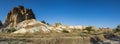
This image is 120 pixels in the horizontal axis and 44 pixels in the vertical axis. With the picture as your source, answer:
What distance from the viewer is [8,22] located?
130 m

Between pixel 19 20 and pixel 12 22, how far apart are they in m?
5.24

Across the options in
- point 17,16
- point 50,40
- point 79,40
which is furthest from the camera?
point 17,16

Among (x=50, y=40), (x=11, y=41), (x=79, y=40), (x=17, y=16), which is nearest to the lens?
(x=11, y=41)

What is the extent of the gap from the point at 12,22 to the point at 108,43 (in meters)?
92.0

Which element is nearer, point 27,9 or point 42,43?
point 42,43

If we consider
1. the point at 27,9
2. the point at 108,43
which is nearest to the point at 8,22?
the point at 27,9

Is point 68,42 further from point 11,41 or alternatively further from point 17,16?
point 17,16

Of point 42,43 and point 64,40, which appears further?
point 64,40

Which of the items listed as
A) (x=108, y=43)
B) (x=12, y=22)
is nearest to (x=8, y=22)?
(x=12, y=22)

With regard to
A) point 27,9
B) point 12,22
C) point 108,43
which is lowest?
point 108,43

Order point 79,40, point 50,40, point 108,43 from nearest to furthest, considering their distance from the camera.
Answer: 1. point 50,40
2. point 79,40
3. point 108,43

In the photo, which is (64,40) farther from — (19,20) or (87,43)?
(19,20)

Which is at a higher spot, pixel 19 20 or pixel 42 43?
pixel 19 20

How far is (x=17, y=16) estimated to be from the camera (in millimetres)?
123188
